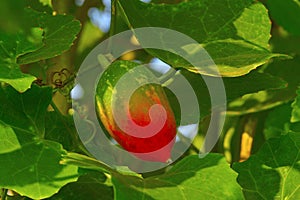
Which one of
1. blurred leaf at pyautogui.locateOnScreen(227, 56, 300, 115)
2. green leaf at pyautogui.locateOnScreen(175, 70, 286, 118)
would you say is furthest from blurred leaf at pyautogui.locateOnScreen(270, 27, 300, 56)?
green leaf at pyautogui.locateOnScreen(175, 70, 286, 118)

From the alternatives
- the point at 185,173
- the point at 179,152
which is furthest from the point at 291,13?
the point at 185,173

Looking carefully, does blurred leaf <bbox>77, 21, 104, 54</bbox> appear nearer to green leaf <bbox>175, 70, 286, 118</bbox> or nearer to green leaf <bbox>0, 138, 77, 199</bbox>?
green leaf <bbox>175, 70, 286, 118</bbox>

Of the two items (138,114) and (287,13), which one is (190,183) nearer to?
(138,114)

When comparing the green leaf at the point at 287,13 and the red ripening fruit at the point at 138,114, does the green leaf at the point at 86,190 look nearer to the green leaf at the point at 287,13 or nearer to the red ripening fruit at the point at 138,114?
the red ripening fruit at the point at 138,114

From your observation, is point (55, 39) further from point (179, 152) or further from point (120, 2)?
point (179, 152)

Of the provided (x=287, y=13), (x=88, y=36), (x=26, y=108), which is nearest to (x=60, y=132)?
(x=26, y=108)

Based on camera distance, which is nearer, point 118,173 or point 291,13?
point 118,173
